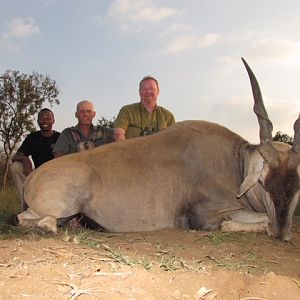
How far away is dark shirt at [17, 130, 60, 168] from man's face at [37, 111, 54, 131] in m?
0.15

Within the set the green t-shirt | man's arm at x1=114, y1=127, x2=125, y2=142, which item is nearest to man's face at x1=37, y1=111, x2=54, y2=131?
the green t-shirt

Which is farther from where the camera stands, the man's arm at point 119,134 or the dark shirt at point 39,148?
the dark shirt at point 39,148

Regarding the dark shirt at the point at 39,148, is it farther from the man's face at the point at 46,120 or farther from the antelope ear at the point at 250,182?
the antelope ear at the point at 250,182

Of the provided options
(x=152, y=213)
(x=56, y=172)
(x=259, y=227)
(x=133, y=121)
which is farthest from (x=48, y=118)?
(x=259, y=227)

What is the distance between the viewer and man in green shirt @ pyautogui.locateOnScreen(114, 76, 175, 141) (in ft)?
22.0

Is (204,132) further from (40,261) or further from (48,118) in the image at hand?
(48,118)

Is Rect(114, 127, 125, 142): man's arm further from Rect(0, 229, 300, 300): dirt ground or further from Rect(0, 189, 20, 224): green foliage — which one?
Rect(0, 229, 300, 300): dirt ground

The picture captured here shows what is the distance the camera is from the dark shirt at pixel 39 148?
7551 millimetres

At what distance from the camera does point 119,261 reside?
2.70 meters

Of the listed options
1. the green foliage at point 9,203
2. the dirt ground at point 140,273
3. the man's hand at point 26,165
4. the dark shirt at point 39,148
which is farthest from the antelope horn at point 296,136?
the green foliage at point 9,203

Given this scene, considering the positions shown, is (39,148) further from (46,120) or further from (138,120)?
(138,120)

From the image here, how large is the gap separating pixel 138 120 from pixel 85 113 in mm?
845

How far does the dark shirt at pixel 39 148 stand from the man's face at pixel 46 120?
15 cm

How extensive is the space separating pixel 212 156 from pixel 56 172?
1.61m
